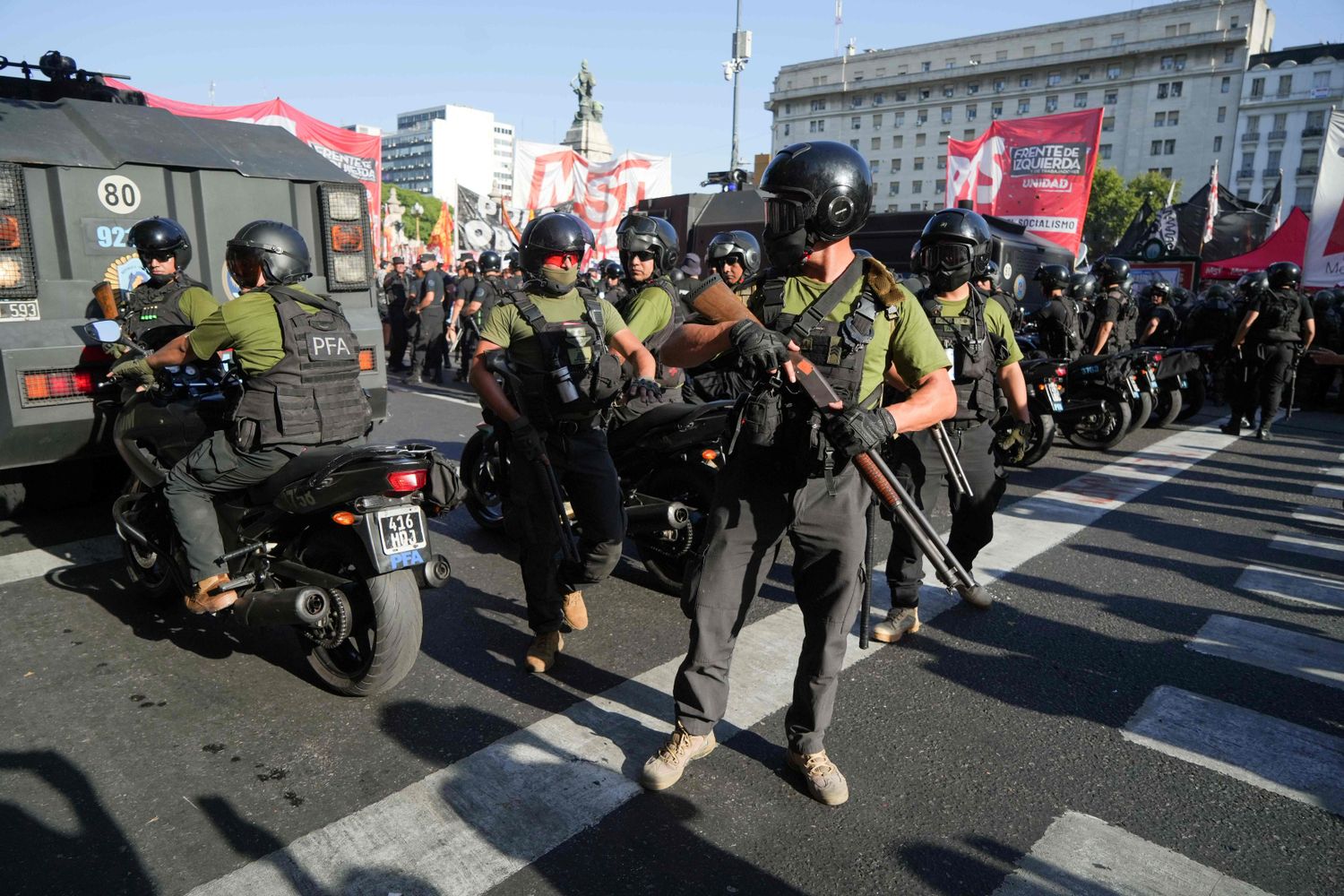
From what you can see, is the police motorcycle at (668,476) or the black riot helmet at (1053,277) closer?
the police motorcycle at (668,476)

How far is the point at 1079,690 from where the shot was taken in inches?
146

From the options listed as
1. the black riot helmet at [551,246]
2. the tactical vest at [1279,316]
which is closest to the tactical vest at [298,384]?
the black riot helmet at [551,246]

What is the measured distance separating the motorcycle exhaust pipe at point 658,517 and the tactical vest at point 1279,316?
8162mm

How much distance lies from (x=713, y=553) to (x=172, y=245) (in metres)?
3.79

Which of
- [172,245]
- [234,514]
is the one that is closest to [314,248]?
[172,245]

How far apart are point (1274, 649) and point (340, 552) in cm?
438

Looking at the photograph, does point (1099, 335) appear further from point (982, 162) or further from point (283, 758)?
point (283, 758)

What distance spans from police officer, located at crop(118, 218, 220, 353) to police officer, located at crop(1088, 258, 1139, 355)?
8433mm

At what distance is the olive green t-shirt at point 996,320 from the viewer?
441 cm

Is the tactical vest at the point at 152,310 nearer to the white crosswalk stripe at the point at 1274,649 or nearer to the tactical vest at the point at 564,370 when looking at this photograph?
the tactical vest at the point at 564,370

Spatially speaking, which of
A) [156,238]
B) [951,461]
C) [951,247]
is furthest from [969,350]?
[156,238]

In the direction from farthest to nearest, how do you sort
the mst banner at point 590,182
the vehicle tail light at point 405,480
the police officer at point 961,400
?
the mst banner at point 590,182 < the police officer at point 961,400 < the vehicle tail light at point 405,480

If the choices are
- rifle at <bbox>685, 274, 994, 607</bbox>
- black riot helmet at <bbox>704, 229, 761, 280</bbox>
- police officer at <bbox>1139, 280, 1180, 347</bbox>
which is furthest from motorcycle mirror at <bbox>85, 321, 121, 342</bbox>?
police officer at <bbox>1139, 280, 1180, 347</bbox>

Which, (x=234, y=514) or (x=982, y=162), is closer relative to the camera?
(x=234, y=514)
